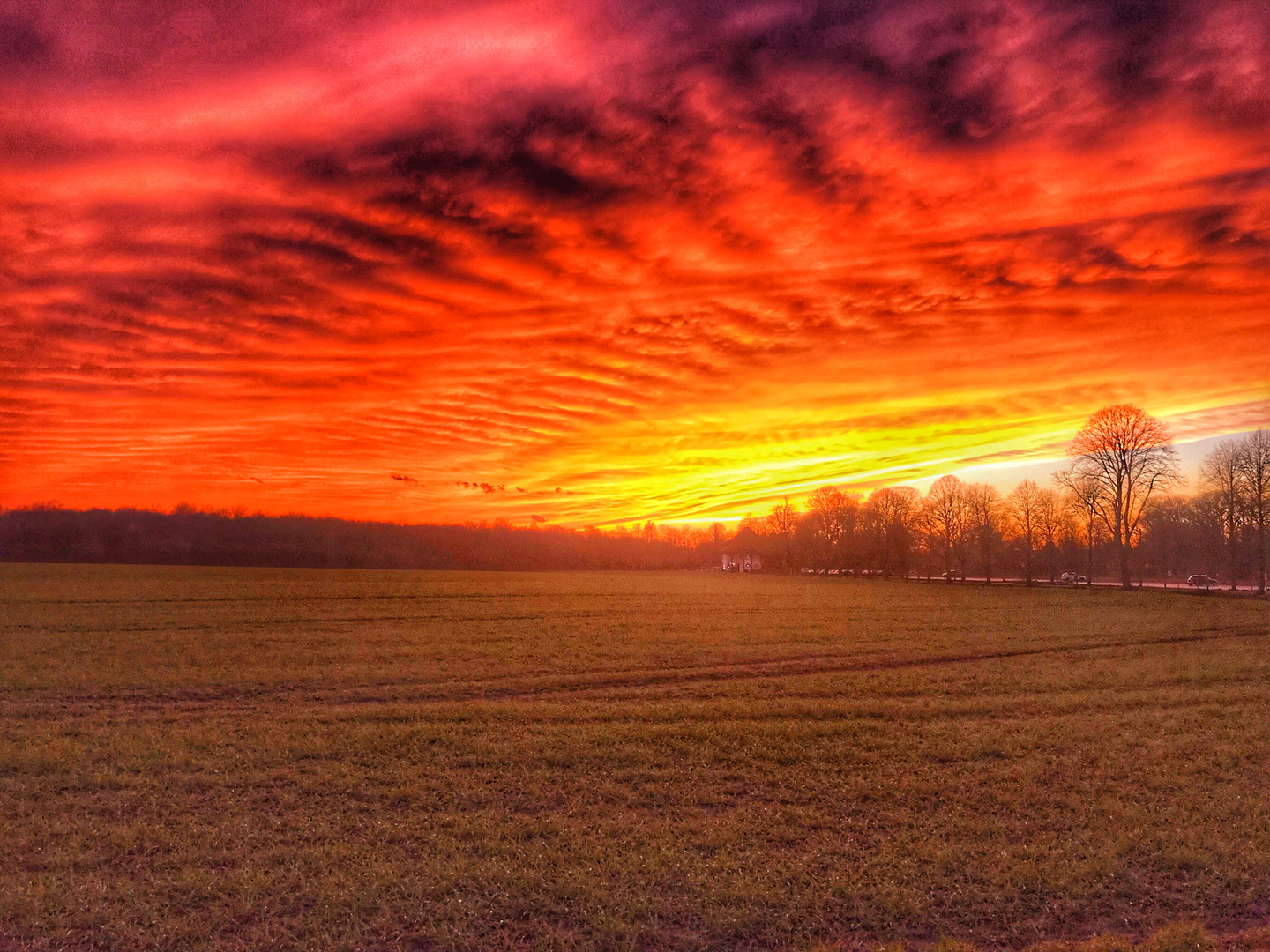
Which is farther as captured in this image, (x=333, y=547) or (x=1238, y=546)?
(x=333, y=547)

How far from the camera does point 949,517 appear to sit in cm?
12338

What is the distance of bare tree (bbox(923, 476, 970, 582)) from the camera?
12206cm

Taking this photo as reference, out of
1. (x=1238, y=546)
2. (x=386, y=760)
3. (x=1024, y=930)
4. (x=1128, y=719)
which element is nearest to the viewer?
(x=1024, y=930)

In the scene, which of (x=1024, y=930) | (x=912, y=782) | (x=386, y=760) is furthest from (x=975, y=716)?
(x=386, y=760)

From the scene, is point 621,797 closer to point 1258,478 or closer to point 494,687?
point 494,687

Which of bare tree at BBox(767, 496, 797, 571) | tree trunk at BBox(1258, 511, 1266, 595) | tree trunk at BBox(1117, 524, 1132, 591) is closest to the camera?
tree trunk at BBox(1258, 511, 1266, 595)

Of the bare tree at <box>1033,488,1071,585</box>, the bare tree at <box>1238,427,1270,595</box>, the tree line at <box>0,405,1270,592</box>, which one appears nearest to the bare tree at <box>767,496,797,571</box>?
the tree line at <box>0,405,1270,592</box>

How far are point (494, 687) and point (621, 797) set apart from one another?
1171cm

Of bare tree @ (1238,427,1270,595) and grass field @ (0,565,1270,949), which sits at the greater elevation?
bare tree @ (1238,427,1270,595)

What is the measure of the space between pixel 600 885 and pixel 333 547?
5759 inches

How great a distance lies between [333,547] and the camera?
140 m

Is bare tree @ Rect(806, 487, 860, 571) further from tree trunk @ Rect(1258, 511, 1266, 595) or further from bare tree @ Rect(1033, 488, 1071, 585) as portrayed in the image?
tree trunk @ Rect(1258, 511, 1266, 595)

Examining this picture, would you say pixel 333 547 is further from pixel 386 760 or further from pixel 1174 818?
pixel 1174 818

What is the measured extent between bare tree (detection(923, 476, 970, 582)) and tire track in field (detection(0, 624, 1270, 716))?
331 feet
